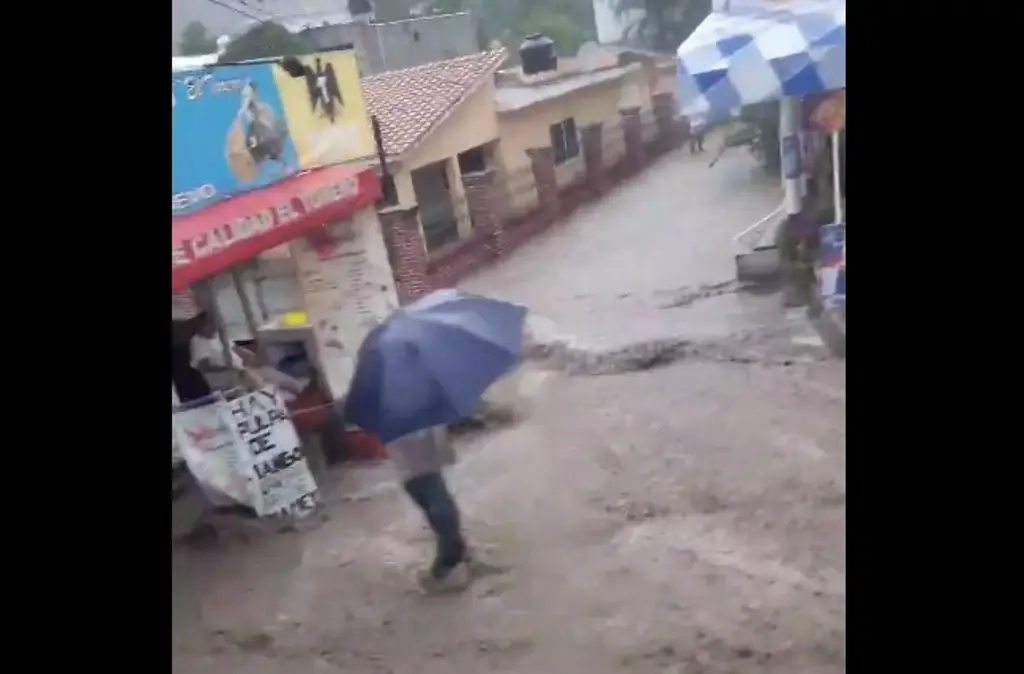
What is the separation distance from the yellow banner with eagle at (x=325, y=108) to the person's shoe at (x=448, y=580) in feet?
1.92

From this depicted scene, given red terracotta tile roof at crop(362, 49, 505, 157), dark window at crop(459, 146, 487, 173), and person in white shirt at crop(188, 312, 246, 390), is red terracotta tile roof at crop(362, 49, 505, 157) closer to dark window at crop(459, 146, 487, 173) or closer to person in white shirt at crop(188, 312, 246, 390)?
dark window at crop(459, 146, 487, 173)

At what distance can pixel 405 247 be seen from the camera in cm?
129

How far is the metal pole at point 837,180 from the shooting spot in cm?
122

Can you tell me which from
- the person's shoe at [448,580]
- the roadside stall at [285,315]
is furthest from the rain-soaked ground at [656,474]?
the roadside stall at [285,315]

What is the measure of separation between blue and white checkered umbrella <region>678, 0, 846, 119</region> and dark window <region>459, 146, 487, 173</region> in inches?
11.8

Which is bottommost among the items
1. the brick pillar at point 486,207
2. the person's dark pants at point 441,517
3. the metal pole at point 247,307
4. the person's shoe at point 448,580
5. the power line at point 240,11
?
the person's shoe at point 448,580

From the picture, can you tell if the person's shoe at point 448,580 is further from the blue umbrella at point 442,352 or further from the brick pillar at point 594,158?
the brick pillar at point 594,158

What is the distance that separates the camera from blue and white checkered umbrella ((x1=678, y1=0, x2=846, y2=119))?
3.92ft

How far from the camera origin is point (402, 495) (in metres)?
1.33

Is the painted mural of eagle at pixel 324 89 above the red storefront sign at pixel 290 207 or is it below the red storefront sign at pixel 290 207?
above

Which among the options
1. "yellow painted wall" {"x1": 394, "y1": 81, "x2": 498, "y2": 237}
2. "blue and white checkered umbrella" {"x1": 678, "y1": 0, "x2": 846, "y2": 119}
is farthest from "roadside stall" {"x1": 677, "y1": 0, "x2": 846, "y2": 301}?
"yellow painted wall" {"x1": 394, "y1": 81, "x2": 498, "y2": 237}

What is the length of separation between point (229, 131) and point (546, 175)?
0.43 m

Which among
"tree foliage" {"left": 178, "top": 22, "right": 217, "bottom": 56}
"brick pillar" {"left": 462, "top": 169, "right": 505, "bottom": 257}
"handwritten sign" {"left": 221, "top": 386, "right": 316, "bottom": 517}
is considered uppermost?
"tree foliage" {"left": 178, "top": 22, "right": 217, "bottom": 56}
